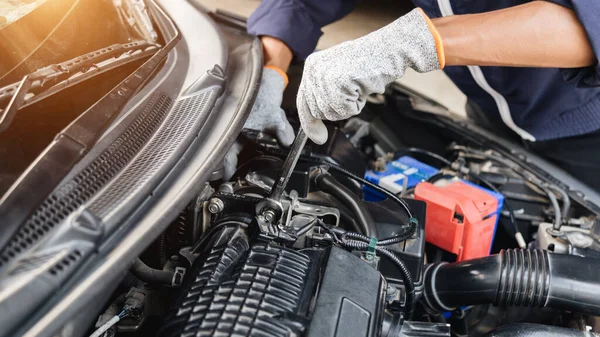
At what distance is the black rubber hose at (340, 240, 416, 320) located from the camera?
0.87m

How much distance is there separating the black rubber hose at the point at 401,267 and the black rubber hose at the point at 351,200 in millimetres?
79

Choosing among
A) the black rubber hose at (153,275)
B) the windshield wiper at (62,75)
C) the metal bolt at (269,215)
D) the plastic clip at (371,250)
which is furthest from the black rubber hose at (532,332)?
the windshield wiper at (62,75)

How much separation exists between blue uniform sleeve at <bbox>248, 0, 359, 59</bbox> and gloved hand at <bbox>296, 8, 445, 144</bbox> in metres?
0.59

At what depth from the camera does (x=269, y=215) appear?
887mm

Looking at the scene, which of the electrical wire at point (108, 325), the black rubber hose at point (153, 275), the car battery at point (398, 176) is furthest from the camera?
the car battery at point (398, 176)

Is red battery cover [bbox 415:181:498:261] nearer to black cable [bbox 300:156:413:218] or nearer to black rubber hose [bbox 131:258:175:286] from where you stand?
black cable [bbox 300:156:413:218]

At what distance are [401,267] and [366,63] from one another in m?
0.37

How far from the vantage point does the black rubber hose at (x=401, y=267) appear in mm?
870

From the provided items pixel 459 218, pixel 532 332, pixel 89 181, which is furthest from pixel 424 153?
pixel 89 181

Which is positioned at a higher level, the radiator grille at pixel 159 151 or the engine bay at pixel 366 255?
the radiator grille at pixel 159 151

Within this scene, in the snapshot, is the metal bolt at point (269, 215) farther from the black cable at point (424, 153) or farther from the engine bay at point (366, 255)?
the black cable at point (424, 153)

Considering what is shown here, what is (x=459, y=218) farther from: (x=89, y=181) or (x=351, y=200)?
(x=89, y=181)

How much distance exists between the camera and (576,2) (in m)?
0.94

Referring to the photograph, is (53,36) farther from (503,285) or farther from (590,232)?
(590,232)
